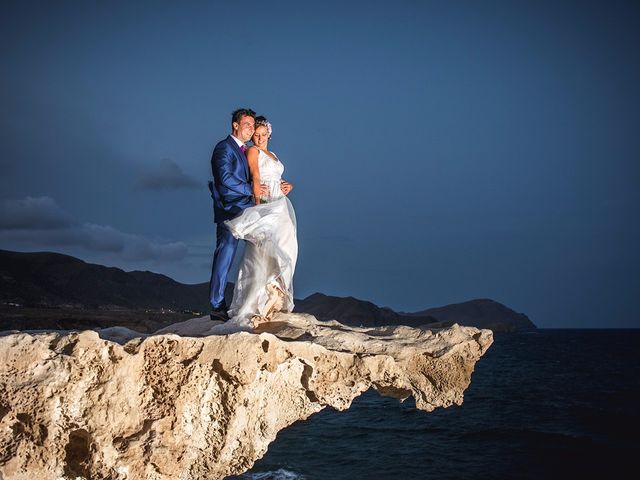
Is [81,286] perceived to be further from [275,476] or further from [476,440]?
[476,440]

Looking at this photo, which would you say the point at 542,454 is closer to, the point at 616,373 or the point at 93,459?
the point at 93,459

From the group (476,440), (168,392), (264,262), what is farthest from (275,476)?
(168,392)

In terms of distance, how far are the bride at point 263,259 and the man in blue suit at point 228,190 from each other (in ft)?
0.80

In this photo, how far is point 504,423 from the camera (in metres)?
25.9

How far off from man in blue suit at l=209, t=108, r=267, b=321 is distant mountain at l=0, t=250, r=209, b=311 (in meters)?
50.4

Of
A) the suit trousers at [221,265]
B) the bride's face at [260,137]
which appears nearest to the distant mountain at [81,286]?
the suit trousers at [221,265]

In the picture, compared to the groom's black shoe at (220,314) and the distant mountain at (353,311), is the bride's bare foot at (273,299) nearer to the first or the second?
the groom's black shoe at (220,314)

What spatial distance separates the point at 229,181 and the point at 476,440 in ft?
65.4

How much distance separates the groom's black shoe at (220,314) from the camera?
271 inches

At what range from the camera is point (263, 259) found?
22.3 feet

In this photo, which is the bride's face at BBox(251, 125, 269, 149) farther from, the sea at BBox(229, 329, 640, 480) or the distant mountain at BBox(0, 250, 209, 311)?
the distant mountain at BBox(0, 250, 209, 311)

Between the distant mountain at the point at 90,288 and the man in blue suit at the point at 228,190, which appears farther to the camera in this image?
the distant mountain at the point at 90,288

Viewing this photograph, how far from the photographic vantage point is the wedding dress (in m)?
6.71

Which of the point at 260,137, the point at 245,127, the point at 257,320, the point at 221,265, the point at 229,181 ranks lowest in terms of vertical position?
the point at 257,320
